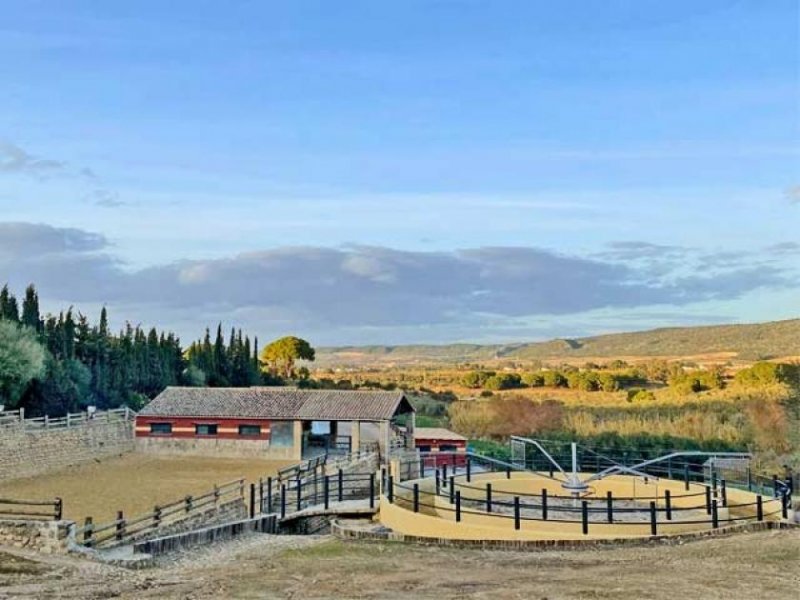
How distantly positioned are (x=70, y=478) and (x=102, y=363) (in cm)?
2338

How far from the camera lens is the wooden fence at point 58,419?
3061cm

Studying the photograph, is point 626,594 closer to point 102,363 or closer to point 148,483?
point 148,483

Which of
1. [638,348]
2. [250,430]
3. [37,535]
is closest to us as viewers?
[37,535]

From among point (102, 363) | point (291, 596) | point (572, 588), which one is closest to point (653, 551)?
point (572, 588)

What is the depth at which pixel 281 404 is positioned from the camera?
3812cm

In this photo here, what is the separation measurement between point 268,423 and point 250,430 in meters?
0.94

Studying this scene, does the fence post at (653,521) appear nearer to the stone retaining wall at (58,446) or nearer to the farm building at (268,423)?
the farm building at (268,423)

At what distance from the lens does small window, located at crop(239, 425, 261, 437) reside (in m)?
37.0

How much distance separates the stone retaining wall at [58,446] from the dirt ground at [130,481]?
1.73 ft

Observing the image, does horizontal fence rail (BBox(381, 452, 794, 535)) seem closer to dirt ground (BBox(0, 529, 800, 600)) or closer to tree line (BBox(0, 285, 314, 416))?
dirt ground (BBox(0, 529, 800, 600))

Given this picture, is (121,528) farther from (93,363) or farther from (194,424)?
(93,363)

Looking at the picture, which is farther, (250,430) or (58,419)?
(250,430)

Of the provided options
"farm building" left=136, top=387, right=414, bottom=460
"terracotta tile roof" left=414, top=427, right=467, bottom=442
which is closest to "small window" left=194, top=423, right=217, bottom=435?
"farm building" left=136, top=387, right=414, bottom=460

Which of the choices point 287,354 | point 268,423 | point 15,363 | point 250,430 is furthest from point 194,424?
point 287,354
